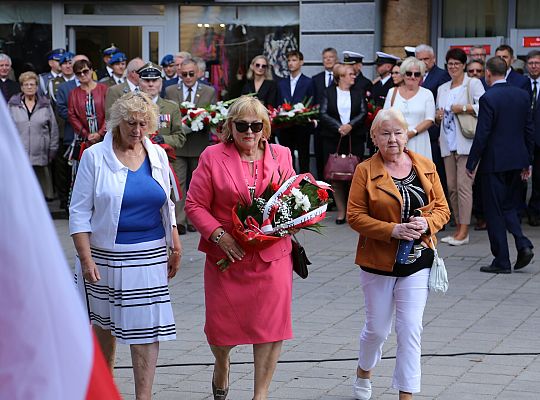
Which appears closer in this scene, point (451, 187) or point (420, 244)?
point (420, 244)

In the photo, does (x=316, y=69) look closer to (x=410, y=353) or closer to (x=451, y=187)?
(x=451, y=187)

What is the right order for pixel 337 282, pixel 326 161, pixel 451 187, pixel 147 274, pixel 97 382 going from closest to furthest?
pixel 97 382, pixel 147 274, pixel 337 282, pixel 451 187, pixel 326 161

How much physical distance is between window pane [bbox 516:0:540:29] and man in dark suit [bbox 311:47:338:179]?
2997 millimetres

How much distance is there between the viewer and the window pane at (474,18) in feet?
56.1

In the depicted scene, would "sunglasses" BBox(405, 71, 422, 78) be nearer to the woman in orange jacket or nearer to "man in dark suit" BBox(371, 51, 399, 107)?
Result: "man in dark suit" BBox(371, 51, 399, 107)

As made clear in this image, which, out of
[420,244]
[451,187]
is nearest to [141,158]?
[420,244]

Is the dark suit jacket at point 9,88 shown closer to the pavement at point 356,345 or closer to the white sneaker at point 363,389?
the pavement at point 356,345

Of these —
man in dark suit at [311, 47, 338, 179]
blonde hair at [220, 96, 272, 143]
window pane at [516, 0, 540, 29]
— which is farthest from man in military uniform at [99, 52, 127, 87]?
blonde hair at [220, 96, 272, 143]

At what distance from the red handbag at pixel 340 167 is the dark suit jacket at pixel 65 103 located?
11.6 ft

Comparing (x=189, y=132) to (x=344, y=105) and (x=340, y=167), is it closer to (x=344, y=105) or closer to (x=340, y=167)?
(x=340, y=167)

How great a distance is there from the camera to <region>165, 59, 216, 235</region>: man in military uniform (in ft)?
44.6

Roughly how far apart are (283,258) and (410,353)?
34.1 inches

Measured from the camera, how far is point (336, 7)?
17234mm

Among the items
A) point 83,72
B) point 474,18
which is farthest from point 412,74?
point 474,18
